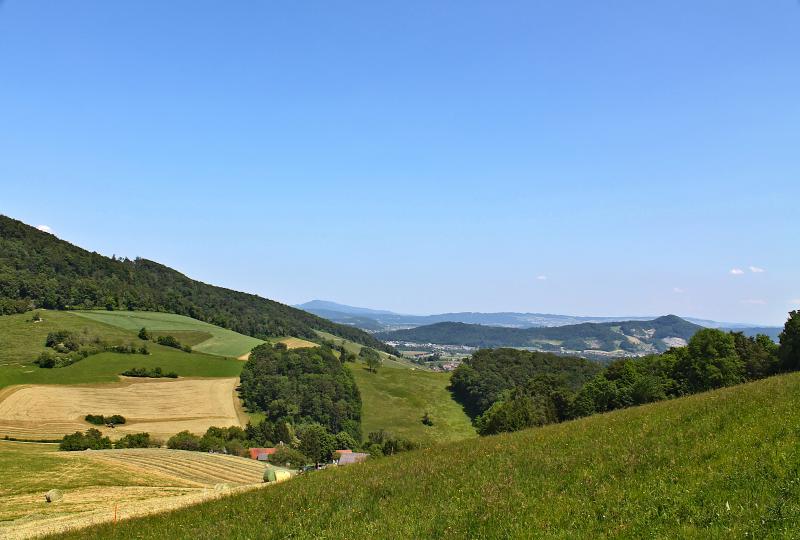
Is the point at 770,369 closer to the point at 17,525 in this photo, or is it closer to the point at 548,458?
the point at 548,458

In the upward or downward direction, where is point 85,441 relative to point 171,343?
downward

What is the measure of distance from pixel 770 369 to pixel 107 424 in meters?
119

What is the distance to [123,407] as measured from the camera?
111m

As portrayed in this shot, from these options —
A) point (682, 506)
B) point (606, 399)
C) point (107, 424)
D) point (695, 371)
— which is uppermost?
point (682, 506)

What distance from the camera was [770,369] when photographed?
66.7 meters

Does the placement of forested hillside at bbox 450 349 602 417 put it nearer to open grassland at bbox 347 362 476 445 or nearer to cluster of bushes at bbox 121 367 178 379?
open grassland at bbox 347 362 476 445

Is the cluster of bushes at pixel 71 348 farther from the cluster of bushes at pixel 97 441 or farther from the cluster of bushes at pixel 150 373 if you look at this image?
the cluster of bushes at pixel 97 441

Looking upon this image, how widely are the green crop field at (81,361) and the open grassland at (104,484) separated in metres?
61.7

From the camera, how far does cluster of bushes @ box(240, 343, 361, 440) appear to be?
139125 mm

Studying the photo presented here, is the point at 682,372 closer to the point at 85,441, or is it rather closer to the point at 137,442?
the point at 137,442

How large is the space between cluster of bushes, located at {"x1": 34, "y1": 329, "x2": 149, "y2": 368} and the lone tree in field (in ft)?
496

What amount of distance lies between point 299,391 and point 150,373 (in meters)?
42.0

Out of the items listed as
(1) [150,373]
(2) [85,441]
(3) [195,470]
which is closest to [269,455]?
(2) [85,441]

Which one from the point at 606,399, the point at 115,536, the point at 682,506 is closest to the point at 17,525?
the point at 115,536
